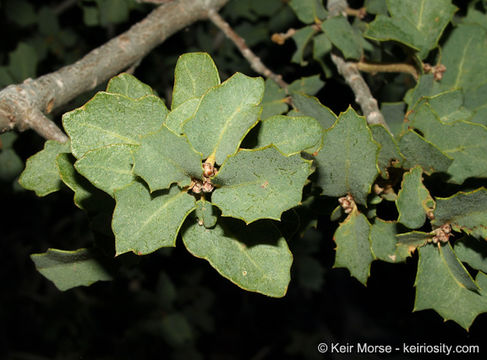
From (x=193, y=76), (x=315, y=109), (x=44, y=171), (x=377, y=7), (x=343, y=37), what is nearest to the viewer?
(x=193, y=76)

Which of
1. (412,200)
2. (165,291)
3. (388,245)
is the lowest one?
(165,291)

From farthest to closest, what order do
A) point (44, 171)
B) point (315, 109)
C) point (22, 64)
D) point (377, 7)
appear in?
point (22, 64), point (377, 7), point (315, 109), point (44, 171)

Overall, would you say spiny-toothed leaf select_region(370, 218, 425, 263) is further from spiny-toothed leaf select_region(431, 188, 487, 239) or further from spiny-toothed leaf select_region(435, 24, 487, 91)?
spiny-toothed leaf select_region(435, 24, 487, 91)

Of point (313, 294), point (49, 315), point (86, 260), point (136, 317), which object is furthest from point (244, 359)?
point (86, 260)

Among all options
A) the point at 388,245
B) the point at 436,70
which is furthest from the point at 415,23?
the point at 388,245

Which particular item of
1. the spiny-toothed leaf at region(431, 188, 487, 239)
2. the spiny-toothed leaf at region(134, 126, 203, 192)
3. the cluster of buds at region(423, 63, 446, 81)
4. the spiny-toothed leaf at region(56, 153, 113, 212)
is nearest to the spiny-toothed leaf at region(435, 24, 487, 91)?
the cluster of buds at region(423, 63, 446, 81)

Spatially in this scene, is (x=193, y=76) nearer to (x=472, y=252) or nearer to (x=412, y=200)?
(x=412, y=200)

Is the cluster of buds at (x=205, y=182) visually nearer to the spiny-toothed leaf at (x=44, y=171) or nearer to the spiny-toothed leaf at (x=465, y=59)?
the spiny-toothed leaf at (x=44, y=171)

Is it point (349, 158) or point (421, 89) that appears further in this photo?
point (421, 89)
